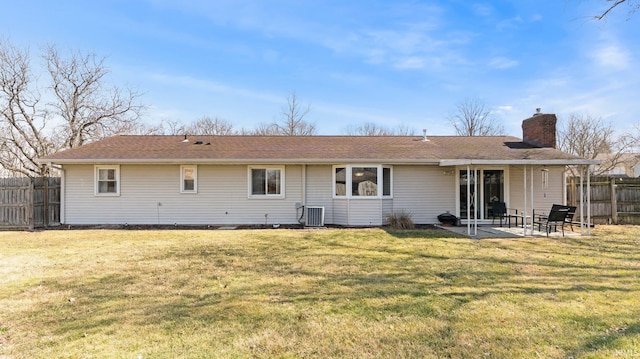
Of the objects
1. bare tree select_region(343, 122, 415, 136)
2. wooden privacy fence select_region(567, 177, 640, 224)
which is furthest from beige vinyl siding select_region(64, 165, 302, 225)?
bare tree select_region(343, 122, 415, 136)

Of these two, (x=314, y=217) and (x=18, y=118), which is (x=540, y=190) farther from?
(x=18, y=118)

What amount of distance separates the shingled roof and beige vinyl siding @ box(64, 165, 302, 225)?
661mm

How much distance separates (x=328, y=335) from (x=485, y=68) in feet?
64.3

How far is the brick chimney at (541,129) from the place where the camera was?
13.2 m

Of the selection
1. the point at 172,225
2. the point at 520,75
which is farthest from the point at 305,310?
the point at 520,75

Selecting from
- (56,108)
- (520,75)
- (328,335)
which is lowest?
(328,335)

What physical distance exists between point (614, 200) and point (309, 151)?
11.7 metres

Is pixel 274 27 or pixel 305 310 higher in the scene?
pixel 274 27

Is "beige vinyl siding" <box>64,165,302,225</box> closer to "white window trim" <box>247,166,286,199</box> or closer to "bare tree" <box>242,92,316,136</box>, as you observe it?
"white window trim" <box>247,166,286,199</box>

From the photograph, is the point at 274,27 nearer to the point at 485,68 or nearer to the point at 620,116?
the point at 485,68

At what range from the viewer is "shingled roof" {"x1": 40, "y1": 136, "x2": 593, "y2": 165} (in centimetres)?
1188

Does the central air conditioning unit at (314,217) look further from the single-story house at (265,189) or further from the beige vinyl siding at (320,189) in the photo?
the beige vinyl siding at (320,189)

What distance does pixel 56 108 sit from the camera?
65.5 ft

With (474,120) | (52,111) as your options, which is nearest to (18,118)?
(52,111)
